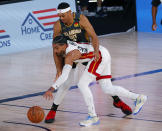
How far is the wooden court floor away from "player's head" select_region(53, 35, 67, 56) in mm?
1119

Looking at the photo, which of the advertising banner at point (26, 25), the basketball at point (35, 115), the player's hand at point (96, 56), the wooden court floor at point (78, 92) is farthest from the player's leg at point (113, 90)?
the advertising banner at point (26, 25)

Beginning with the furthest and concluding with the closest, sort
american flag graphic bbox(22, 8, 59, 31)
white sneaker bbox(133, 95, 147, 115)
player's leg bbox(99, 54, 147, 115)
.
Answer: american flag graphic bbox(22, 8, 59, 31) → white sneaker bbox(133, 95, 147, 115) → player's leg bbox(99, 54, 147, 115)

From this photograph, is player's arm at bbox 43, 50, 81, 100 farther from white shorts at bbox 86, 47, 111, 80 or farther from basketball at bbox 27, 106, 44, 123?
basketball at bbox 27, 106, 44, 123

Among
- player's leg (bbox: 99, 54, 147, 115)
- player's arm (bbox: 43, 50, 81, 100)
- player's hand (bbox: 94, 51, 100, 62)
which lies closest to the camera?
player's arm (bbox: 43, 50, 81, 100)

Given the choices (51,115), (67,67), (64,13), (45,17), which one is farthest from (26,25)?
(67,67)

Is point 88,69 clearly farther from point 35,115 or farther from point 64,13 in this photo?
point 35,115

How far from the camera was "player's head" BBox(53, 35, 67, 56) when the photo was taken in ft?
23.9

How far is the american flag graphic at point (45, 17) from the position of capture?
48.9ft

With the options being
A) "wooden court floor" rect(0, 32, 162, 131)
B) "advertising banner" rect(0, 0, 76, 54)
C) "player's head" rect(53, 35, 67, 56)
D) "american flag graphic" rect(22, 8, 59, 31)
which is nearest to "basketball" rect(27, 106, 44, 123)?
"wooden court floor" rect(0, 32, 162, 131)

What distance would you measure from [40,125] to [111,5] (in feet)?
36.6

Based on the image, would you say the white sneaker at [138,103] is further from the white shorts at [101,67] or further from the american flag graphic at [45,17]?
the american flag graphic at [45,17]

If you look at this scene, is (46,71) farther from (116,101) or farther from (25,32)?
(116,101)

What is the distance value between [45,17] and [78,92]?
5823 millimetres

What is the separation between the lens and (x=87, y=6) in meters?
17.7
